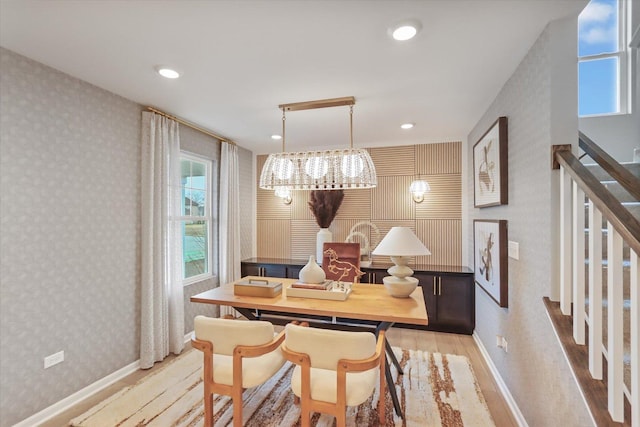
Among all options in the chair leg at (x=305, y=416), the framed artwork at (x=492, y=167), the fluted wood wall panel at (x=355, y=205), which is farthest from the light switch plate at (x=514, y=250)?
the fluted wood wall panel at (x=355, y=205)

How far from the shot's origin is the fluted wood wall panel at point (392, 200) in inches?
162

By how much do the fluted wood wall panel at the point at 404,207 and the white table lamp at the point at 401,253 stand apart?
187 cm

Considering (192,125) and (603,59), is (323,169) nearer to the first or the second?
(192,125)

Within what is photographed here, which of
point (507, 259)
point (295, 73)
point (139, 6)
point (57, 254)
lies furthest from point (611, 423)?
point (57, 254)

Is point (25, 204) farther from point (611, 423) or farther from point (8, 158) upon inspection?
point (611, 423)

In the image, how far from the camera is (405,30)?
163 centimetres

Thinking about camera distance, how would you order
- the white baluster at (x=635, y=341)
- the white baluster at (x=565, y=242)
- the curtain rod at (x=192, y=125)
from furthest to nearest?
the curtain rod at (x=192, y=125)
the white baluster at (x=565, y=242)
the white baluster at (x=635, y=341)

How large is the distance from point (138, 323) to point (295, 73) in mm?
2698

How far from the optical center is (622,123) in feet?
8.46

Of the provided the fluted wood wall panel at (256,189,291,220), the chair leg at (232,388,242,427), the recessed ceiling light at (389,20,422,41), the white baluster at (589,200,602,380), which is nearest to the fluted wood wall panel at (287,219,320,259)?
the fluted wood wall panel at (256,189,291,220)

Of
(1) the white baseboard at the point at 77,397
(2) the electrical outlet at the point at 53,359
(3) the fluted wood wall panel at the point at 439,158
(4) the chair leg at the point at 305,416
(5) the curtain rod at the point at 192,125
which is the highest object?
(5) the curtain rod at the point at 192,125

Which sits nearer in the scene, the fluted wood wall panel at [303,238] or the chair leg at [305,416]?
the chair leg at [305,416]

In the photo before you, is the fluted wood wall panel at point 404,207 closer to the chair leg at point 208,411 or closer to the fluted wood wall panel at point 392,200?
the fluted wood wall panel at point 392,200

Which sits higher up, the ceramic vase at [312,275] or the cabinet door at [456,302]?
the ceramic vase at [312,275]
